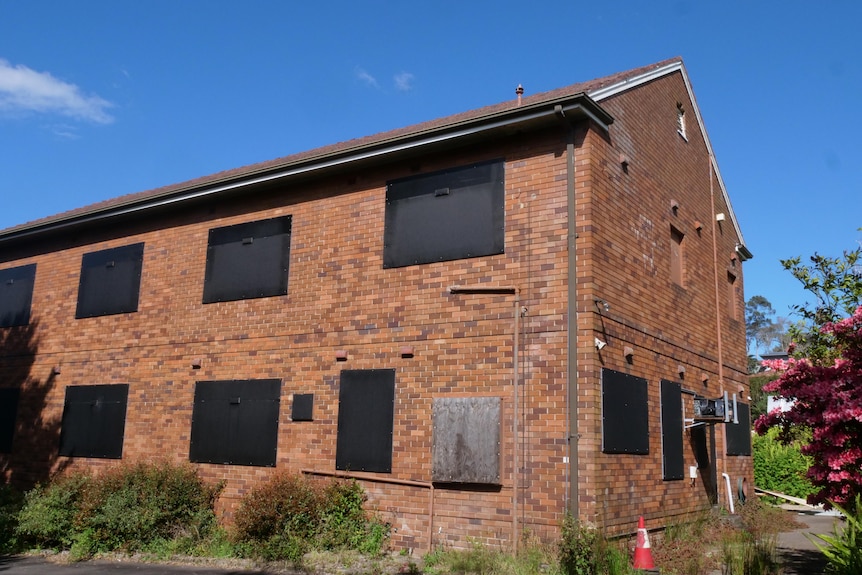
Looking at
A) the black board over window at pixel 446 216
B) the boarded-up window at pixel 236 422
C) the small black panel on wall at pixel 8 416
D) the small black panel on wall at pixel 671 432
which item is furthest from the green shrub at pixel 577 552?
the small black panel on wall at pixel 8 416

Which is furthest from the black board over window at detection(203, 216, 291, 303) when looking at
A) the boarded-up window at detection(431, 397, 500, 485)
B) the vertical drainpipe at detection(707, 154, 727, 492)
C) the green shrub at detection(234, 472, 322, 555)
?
the vertical drainpipe at detection(707, 154, 727, 492)

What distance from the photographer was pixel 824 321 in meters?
10.3

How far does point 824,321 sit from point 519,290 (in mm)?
4143

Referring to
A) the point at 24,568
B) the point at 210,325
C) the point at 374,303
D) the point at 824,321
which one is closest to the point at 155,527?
the point at 24,568

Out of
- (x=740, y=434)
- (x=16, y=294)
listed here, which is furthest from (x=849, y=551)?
(x=16, y=294)

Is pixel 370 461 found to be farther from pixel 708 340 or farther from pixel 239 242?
pixel 708 340

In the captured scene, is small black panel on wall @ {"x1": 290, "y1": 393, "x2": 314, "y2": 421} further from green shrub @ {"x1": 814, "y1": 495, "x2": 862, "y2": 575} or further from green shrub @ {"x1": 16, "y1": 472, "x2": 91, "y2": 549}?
green shrub @ {"x1": 814, "y1": 495, "x2": 862, "y2": 575}

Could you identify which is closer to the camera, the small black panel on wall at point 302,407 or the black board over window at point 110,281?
the small black panel on wall at point 302,407

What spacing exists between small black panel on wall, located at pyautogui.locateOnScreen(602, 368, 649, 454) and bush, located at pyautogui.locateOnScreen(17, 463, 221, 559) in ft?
22.1

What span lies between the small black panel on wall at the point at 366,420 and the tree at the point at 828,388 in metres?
5.35

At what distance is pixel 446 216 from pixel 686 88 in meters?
7.18

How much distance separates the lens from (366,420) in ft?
38.0

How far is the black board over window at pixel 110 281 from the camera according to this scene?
15.3 metres

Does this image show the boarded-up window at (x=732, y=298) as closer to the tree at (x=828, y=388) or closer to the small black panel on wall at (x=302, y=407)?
the tree at (x=828, y=388)
